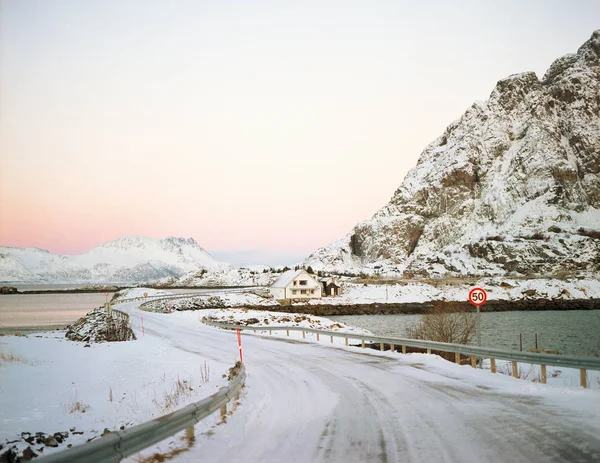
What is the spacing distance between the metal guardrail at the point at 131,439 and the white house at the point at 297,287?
92.0 m

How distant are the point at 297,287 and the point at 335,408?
91.6m

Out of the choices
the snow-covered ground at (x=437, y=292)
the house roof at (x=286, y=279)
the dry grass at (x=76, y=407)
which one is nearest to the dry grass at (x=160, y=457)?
the dry grass at (x=76, y=407)

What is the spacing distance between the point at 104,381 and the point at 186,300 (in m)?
77.3

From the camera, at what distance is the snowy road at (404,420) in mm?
6812

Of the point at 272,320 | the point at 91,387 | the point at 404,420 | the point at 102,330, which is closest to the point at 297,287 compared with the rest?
the point at 272,320

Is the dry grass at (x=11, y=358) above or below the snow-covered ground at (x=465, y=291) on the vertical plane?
above

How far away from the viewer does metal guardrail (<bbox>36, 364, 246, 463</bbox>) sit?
16.4 ft

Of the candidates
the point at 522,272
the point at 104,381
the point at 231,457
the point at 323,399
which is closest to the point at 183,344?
the point at 104,381

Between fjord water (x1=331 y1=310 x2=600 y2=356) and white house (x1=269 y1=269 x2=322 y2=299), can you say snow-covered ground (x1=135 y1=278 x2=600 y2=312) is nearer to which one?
white house (x1=269 y1=269 x2=322 y2=299)

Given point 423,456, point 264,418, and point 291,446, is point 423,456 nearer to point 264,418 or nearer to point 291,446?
point 291,446

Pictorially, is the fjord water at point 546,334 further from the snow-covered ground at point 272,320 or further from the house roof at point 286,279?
the house roof at point 286,279

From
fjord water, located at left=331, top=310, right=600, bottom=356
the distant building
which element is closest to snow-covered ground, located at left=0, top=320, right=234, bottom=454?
fjord water, located at left=331, top=310, right=600, bottom=356

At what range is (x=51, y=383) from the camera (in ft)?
47.9

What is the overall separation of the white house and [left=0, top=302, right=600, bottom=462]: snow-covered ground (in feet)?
262
